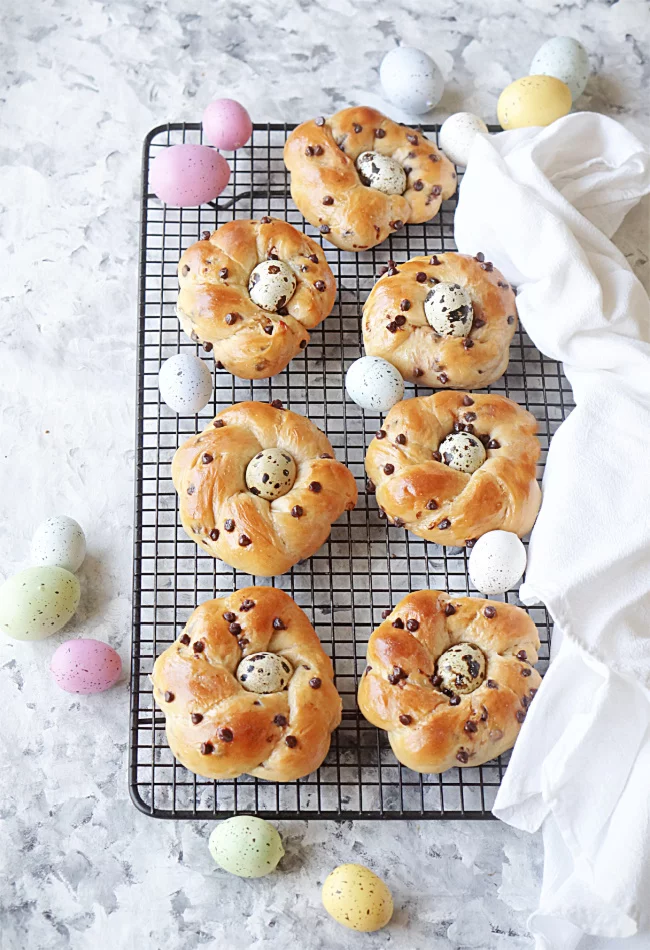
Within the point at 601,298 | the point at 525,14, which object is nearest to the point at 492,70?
the point at 525,14

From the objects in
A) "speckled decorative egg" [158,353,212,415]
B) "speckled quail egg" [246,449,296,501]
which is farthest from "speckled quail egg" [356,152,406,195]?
"speckled quail egg" [246,449,296,501]

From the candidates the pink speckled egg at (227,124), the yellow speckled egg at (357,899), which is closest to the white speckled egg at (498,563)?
the yellow speckled egg at (357,899)

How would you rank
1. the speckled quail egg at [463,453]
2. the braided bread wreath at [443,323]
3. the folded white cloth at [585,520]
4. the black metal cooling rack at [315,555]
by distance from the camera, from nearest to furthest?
1. the folded white cloth at [585,520]
2. the black metal cooling rack at [315,555]
3. the speckled quail egg at [463,453]
4. the braided bread wreath at [443,323]

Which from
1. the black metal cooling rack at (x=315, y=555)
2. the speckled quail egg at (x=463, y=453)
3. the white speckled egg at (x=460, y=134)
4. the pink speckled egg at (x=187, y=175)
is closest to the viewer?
the black metal cooling rack at (x=315, y=555)

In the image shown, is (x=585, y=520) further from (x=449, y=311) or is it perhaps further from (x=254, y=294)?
(x=254, y=294)

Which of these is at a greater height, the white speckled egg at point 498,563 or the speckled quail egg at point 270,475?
the speckled quail egg at point 270,475

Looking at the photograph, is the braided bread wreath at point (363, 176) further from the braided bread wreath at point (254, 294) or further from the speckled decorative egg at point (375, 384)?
the speckled decorative egg at point (375, 384)

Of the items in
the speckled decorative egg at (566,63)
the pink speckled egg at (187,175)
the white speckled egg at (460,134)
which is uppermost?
the speckled decorative egg at (566,63)
